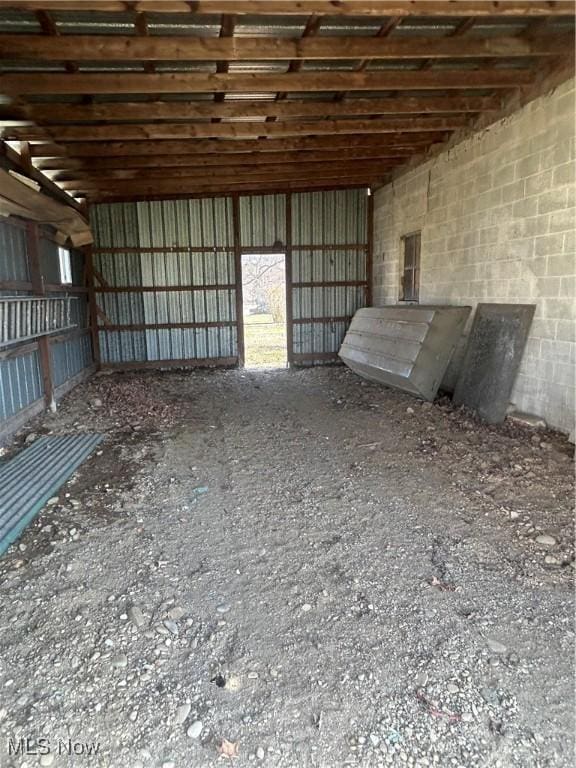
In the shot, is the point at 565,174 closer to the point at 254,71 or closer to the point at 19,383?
the point at 254,71

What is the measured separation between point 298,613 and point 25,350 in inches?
171

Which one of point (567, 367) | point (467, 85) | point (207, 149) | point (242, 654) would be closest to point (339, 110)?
point (467, 85)

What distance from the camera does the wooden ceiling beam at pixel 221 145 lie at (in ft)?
18.4

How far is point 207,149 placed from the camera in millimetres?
5965

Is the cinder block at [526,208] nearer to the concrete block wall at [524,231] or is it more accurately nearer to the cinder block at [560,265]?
the concrete block wall at [524,231]

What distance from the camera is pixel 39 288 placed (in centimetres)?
567

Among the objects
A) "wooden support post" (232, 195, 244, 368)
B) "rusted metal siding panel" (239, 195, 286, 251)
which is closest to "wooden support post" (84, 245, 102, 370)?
"wooden support post" (232, 195, 244, 368)

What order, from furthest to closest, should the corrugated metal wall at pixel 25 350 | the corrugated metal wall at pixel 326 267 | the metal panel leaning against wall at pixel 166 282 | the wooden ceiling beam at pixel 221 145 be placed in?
the corrugated metal wall at pixel 326 267 < the metal panel leaning against wall at pixel 166 282 < the wooden ceiling beam at pixel 221 145 < the corrugated metal wall at pixel 25 350

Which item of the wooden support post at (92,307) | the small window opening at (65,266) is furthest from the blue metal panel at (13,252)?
the wooden support post at (92,307)

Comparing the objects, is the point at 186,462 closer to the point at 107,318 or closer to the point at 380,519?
the point at 380,519

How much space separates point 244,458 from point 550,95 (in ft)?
13.8

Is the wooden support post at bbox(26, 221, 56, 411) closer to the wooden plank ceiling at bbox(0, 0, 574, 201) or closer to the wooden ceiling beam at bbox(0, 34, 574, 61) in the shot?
the wooden plank ceiling at bbox(0, 0, 574, 201)

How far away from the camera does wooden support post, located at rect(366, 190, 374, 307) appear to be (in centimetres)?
902

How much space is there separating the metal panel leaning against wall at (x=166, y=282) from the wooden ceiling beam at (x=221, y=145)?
265 centimetres
